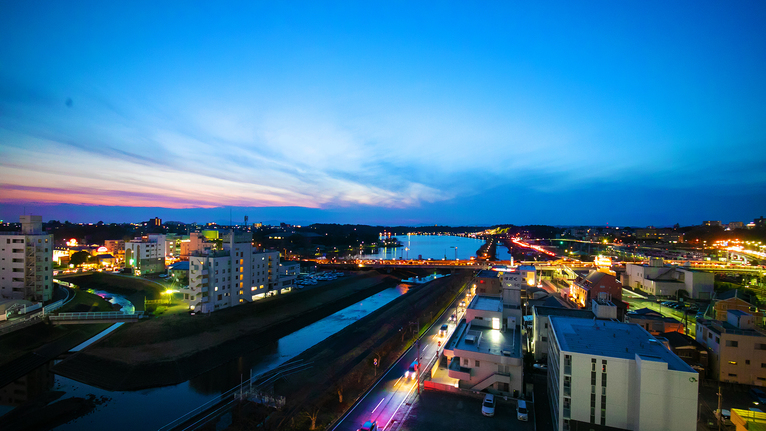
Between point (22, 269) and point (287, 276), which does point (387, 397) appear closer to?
point (287, 276)

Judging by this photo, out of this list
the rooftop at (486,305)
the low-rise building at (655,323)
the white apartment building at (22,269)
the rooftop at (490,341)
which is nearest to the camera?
the rooftop at (490,341)

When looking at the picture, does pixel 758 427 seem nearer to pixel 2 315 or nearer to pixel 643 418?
pixel 643 418

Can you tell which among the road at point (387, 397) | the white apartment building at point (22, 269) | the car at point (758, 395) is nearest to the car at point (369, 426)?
the road at point (387, 397)

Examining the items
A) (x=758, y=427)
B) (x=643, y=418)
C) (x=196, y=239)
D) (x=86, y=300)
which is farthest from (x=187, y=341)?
(x=196, y=239)

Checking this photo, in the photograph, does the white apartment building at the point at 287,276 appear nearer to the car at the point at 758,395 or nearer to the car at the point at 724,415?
the car at the point at 724,415

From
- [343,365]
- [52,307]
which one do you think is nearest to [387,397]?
[343,365]

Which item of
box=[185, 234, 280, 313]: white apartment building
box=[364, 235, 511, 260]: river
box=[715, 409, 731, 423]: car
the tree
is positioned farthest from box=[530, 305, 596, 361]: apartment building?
box=[364, 235, 511, 260]: river

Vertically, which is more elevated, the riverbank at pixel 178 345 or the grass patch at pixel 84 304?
the grass patch at pixel 84 304

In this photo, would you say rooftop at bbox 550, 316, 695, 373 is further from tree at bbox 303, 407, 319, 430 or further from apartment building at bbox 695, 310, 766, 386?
tree at bbox 303, 407, 319, 430
